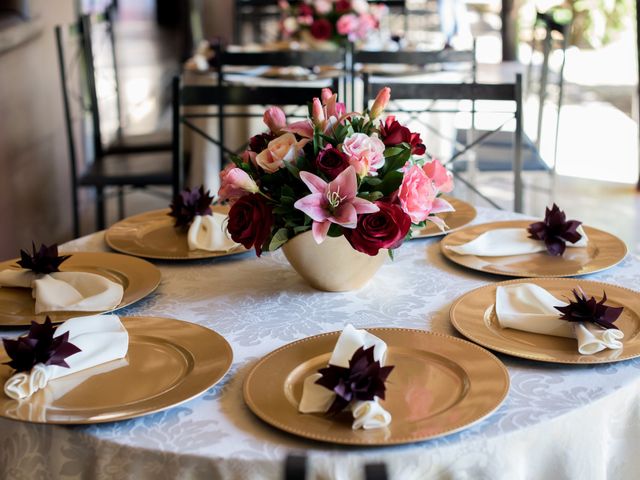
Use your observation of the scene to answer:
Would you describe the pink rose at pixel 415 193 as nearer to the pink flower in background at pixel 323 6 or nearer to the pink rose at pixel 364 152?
the pink rose at pixel 364 152

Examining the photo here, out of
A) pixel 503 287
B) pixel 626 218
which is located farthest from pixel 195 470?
pixel 626 218

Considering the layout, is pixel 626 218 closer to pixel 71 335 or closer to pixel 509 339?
pixel 509 339

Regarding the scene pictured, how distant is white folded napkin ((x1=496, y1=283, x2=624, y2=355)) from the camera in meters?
1.23

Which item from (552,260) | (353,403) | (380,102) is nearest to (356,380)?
(353,403)

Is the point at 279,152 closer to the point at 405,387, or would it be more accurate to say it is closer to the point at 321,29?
the point at 405,387

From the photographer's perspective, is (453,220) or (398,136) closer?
(398,136)

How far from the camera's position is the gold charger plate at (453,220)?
180cm

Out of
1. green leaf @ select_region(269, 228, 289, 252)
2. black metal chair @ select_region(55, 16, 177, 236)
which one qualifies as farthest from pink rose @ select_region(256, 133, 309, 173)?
black metal chair @ select_region(55, 16, 177, 236)

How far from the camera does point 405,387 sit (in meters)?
1.14

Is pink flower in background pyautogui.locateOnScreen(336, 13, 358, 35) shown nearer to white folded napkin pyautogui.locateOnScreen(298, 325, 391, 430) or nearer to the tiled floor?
the tiled floor

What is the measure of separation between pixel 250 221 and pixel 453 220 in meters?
0.65

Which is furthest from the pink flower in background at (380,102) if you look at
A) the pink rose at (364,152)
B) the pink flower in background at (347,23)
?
the pink flower in background at (347,23)

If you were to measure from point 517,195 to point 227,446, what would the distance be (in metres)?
1.56

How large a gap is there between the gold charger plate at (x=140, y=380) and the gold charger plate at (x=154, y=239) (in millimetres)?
373
